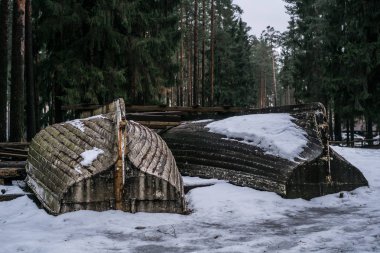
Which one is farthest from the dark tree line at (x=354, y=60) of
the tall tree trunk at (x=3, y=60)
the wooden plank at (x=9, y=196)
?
the wooden plank at (x=9, y=196)

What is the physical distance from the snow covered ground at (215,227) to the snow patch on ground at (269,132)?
1.10 metres

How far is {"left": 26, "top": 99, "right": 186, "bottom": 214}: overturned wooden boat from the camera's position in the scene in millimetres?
6363

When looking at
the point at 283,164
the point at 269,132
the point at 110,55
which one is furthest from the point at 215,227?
the point at 110,55

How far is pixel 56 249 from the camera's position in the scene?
464cm

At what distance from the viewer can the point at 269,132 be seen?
29.7 ft

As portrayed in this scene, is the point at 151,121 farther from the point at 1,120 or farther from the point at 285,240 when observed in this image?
the point at 285,240

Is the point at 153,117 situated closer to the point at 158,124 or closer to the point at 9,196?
the point at 158,124

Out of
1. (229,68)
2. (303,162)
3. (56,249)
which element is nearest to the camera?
(56,249)

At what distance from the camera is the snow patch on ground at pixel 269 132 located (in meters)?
8.42

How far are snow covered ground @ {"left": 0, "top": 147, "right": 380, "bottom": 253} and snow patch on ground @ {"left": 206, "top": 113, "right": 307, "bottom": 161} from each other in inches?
43.3

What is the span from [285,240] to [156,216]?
2179mm

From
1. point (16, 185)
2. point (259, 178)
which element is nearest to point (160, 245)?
point (259, 178)

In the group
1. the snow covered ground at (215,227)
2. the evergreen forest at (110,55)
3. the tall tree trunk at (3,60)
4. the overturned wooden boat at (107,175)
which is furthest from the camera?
the evergreen forest at (110,55)

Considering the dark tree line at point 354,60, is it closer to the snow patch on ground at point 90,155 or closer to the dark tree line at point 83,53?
the dark tree line at point 83,53
